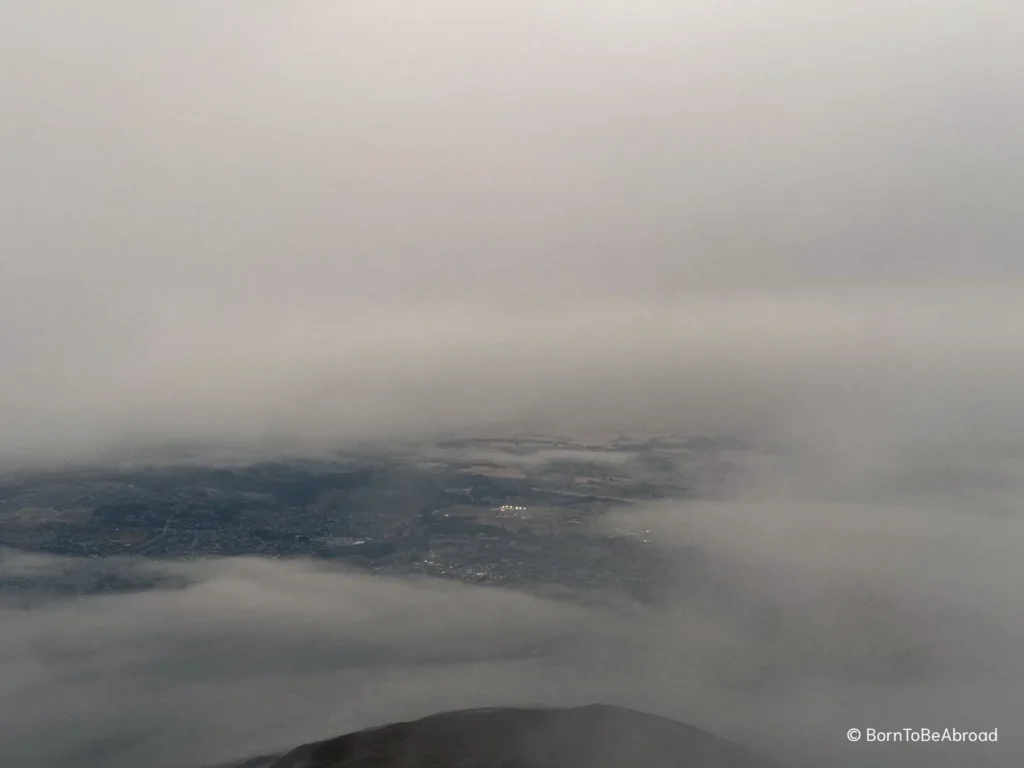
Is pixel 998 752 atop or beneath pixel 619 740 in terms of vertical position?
atop

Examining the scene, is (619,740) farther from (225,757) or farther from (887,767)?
(225,757)

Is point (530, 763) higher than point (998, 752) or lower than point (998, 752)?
lower

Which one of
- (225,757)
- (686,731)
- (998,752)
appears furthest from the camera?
(686,731)

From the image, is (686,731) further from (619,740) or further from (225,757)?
(225,757)

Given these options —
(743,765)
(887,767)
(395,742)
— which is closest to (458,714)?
(395,742)

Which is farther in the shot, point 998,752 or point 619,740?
point 619,740

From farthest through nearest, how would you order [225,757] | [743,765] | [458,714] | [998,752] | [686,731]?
[458,714]
[686,731]
[225,757]
[743,765]
[998,752]

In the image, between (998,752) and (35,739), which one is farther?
(35,739)

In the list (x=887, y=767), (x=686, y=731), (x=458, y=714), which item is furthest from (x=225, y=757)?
(x=887, y=767)

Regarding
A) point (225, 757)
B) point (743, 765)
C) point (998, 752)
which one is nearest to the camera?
point (998, 752)
